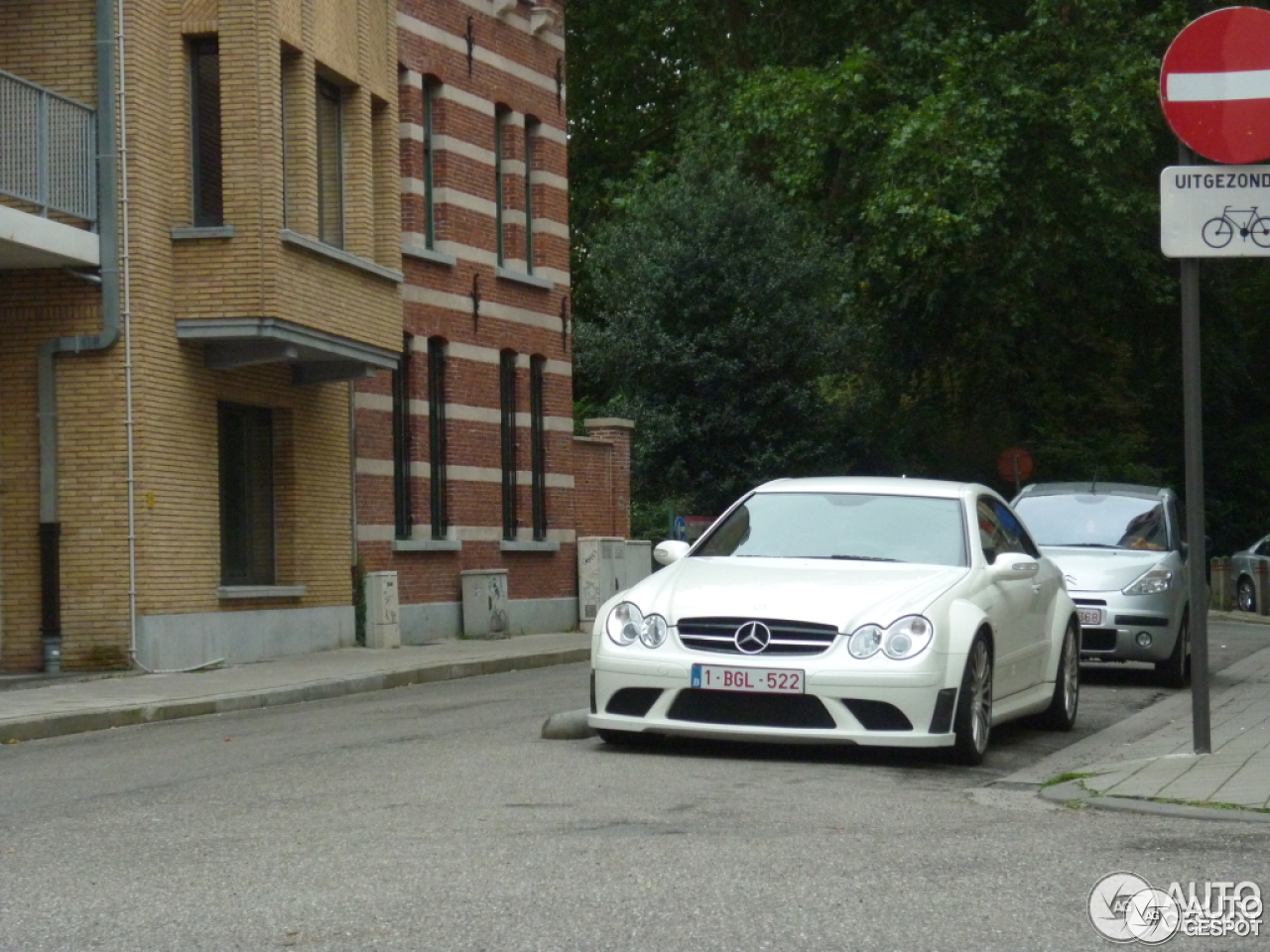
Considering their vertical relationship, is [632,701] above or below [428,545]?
below

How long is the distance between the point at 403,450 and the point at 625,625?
16165mm

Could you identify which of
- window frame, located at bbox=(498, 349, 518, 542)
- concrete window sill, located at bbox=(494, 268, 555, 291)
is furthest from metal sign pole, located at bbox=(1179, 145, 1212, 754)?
window frame, located at bbox=(498, 349, 518, 542)

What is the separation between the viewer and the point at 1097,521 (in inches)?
687

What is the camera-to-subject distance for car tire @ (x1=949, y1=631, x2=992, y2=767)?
9914 millimetres

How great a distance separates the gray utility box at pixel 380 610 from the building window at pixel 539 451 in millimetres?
6500

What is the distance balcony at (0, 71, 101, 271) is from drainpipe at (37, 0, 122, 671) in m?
0.10

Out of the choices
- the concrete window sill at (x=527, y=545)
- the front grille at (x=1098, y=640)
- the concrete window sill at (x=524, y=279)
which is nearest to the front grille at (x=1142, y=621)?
the front grille at (x=1098, y=640)

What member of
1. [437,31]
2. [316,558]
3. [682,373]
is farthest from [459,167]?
[682,373]

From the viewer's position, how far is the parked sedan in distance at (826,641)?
384 inches

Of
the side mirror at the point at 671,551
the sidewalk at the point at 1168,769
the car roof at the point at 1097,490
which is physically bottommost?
the sidewalk at the point at 1168,769

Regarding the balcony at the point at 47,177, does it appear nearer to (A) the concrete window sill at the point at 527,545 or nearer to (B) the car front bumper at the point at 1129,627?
(B) the car front bumper at the point at 1129,627

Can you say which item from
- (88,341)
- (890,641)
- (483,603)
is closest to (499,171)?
(483,603)

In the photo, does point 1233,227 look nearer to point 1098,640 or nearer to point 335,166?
point 1098,640

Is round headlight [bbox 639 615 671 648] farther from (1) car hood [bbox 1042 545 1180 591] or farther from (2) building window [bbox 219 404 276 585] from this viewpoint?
(2) building window [bbox 219 404 276 585]
